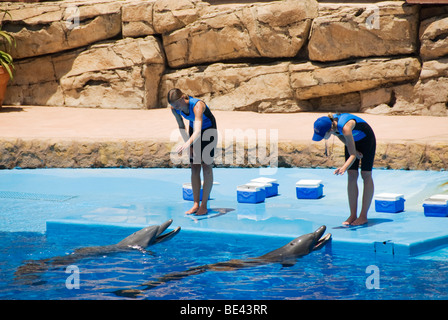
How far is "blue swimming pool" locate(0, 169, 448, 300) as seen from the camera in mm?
4484

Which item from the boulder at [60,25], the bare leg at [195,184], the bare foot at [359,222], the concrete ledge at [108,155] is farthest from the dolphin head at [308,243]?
the boulder at [60,25]

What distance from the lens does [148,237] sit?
17.8 feet

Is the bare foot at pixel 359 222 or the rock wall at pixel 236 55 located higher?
the rock wall at pixel 236 55

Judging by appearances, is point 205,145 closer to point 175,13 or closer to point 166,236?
point 166,236

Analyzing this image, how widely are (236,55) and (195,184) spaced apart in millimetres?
6112

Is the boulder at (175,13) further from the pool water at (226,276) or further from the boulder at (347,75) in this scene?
the pool water at (226,276)

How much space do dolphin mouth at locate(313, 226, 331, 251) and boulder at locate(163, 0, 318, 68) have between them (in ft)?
21.7

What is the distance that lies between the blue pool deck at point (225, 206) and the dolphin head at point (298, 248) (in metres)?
0.13

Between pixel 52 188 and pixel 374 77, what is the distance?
18.9 ft

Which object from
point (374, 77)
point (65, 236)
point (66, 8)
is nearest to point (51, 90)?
point (66, 8)

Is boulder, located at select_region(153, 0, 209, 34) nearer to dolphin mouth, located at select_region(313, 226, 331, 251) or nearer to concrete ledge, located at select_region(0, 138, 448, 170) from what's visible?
concrete ledge, located at select_region(0, 138, 448, 170)

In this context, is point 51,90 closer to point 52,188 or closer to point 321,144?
point 52,188

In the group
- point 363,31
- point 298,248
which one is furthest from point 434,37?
point 298,248

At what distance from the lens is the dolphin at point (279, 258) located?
187 inches
